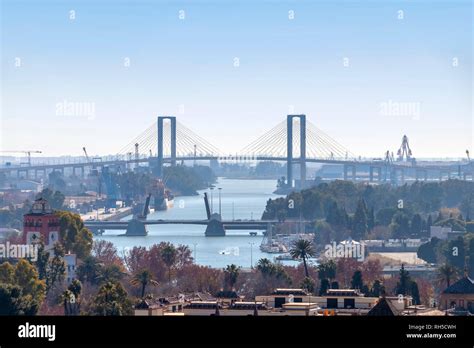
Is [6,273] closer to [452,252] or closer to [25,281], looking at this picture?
[25,281]

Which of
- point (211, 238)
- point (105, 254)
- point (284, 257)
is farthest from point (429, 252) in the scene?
point (211, 238)

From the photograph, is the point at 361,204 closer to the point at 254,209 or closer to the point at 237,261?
the point at 237,261

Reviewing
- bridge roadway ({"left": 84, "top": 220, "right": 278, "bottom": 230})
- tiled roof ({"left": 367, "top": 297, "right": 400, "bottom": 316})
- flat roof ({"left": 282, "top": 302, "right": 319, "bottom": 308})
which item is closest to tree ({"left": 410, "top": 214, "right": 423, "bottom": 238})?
bridge roadway ({"left": 84, "top": 220, "right": 278, "bottom": 230})

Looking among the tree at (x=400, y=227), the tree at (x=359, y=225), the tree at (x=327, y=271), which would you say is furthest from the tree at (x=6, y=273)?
the tree at (x=400, y=227)

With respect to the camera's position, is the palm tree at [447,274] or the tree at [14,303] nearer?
the tree at [14,303]

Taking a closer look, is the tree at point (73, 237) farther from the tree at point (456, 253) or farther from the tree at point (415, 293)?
the tree at point (415, 293)

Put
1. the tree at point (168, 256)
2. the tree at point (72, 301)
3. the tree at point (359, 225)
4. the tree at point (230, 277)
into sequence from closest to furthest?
the tree at point (72, 301)
the tree at point (230, 277)
the tree at point (168, 256)
the tree at point (359, 225)
